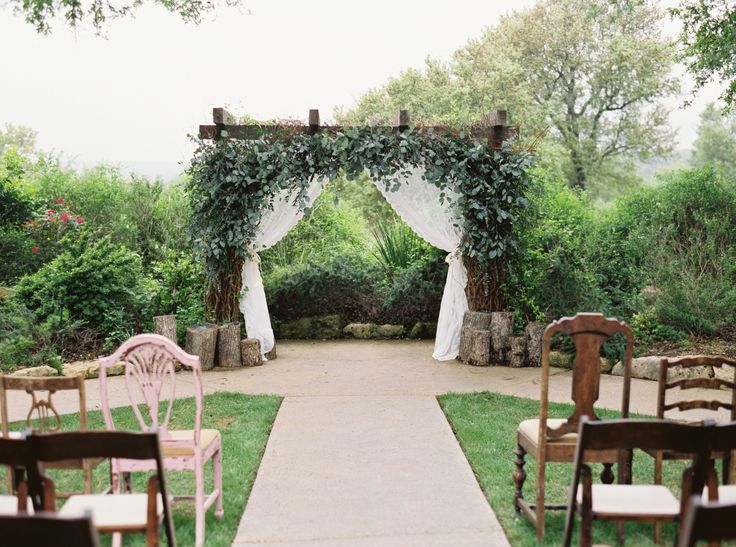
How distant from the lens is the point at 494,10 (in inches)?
1261

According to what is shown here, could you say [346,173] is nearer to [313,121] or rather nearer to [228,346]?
[313,121]

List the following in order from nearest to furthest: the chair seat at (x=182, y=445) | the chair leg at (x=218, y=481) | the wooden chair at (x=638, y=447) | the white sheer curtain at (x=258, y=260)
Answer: the wooden chair at (x=638, y=447)
the chair seat at (x=182, y=445)
the chair leg at (x=218, y=481)
the white sheer curtain at (x=258, y=260)

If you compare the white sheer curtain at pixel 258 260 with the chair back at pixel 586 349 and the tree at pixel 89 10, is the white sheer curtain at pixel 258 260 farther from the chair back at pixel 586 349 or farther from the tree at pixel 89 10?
the chair back at pixel 586 349

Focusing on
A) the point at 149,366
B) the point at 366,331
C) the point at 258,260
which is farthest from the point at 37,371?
the point at 366,331

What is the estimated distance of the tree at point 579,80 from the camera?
2825 centimetres

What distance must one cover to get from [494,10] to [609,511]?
32.2 meters

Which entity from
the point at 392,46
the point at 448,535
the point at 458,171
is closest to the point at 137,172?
the point at 458,171

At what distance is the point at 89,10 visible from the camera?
9055mm

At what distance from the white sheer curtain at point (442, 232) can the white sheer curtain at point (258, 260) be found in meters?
1.05

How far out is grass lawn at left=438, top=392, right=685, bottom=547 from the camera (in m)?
3.58

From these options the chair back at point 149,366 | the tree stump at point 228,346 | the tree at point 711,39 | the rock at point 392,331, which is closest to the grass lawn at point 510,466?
the chair back at point 149,366

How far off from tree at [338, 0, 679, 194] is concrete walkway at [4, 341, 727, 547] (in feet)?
70.5

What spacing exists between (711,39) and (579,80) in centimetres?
2312

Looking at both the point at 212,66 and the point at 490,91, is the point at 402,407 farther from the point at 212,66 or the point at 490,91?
the point at 212,66
